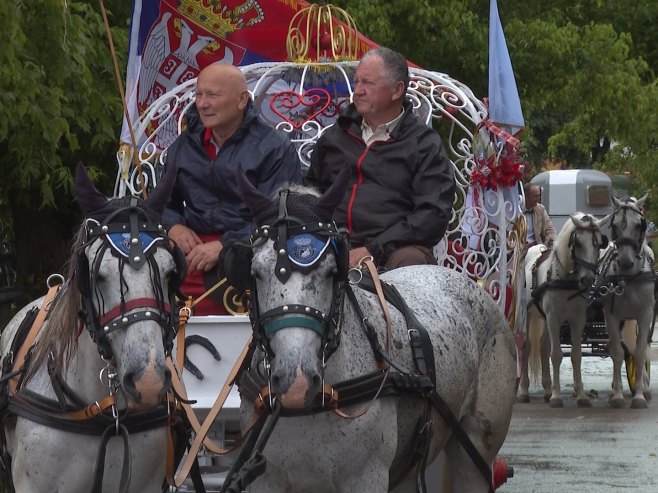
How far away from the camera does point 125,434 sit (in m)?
5.46

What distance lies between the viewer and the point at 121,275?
16.8ft

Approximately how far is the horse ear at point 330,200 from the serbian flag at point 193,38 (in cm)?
376

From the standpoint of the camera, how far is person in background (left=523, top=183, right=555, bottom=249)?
59.9 ft

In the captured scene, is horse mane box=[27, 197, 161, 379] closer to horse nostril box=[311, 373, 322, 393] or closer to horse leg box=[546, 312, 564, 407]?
horse nostril box=[311, 373, 322, 393]

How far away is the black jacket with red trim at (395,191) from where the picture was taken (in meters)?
6.97

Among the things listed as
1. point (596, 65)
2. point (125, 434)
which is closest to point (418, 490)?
point (125, 434)

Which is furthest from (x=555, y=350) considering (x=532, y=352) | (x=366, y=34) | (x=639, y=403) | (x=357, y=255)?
(x=357, y=255)

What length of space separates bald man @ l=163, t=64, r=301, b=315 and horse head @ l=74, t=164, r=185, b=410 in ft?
5.48

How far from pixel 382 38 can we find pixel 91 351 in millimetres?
10795

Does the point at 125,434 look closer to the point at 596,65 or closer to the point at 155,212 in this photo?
the point at 155,212

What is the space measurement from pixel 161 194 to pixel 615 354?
11425 millimetres

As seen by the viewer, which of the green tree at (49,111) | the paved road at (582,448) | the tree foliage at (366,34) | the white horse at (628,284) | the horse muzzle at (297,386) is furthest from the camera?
the white horse at (628,284)

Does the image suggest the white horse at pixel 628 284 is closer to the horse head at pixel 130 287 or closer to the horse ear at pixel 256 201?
the horse ear at pixel 256 201

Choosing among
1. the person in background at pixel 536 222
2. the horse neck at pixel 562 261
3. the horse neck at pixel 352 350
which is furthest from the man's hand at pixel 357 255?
the person in background at pixel 536 222
